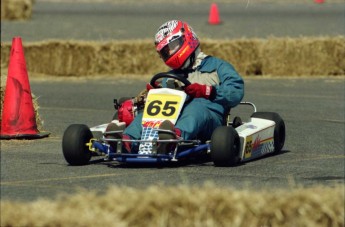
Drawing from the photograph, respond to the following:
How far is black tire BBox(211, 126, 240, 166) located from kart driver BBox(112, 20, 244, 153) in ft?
0.93

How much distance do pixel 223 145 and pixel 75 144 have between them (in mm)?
1247

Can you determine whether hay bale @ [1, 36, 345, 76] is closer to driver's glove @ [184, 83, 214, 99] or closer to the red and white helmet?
the red and white helmet

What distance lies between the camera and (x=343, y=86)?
17219 millimetres

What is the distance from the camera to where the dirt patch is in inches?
195

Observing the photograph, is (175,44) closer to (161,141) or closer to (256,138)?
(256,138)

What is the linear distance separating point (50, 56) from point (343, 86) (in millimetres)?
5070

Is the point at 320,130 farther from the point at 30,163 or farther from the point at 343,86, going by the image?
the point at 343,86

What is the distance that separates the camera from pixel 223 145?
9.12 m

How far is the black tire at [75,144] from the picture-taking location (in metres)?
9.53

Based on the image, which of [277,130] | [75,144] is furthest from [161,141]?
[277,130]

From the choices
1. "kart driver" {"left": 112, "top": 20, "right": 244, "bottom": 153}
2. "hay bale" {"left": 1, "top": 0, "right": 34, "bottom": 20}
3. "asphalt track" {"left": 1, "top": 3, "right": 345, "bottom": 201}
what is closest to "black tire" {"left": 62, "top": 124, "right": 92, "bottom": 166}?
"asphalt track" {"left": 1, "top": 3, "right": 345, "bottom": 201}

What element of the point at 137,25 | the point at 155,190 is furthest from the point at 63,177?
the point at 137,25

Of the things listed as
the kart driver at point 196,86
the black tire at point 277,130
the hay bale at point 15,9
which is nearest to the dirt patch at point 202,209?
the kart driver at point 196,86

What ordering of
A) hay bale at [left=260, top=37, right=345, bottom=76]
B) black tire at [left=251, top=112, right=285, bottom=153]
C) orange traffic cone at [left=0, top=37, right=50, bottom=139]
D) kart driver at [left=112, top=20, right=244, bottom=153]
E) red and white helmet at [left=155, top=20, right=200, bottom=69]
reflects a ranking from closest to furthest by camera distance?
kart driver at [left=112, top=20, right=244, bottom=153]
red and white helmet at [left=155, top=20, right=200, bottom=69]
black tire at [left=251, top=112, right=285, bottom=153]
orange traffic cone at [left=0, top=37, right=50, bottom=139]
hay bale at [left=260, top=37, right=345, bottom=76]
